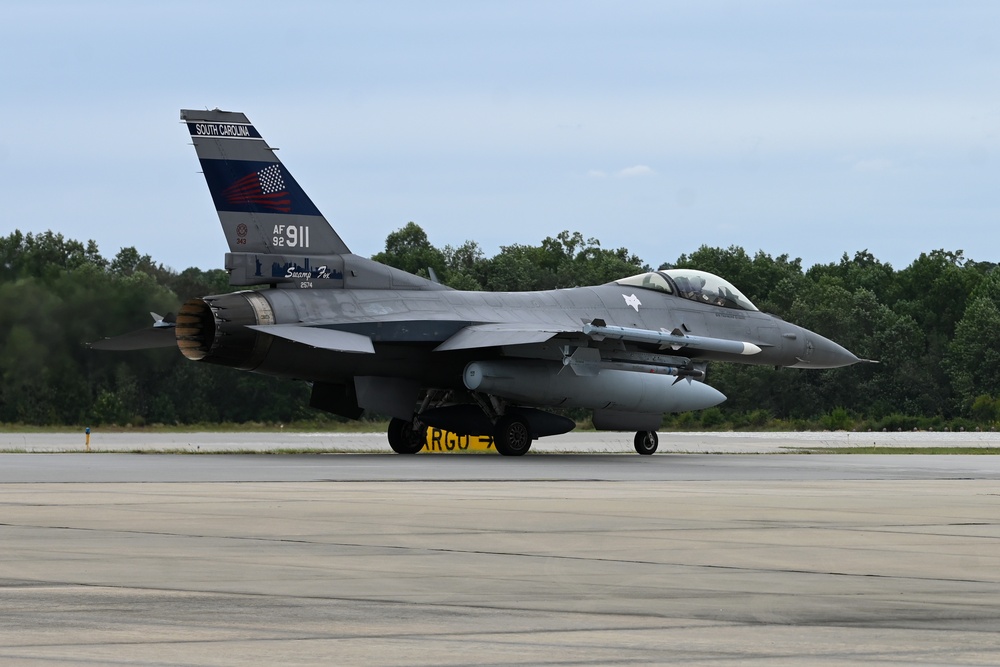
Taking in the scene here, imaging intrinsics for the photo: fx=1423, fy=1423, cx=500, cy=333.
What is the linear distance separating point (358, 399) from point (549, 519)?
43.6ft

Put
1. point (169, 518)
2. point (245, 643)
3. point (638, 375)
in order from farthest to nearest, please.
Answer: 1. point (638, 375)
2. point (169, 518)
3. point (245, 643)

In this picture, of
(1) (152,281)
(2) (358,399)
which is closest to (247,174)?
(2) (358,399)

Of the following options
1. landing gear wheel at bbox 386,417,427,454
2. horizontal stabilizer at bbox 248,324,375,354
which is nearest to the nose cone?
landing gear wheel at bbox 386,417,427,454

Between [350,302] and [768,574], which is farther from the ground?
[350,302]

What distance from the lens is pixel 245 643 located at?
21.1 ft

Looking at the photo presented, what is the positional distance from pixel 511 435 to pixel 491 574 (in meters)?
17.3

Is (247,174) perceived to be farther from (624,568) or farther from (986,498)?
(624,568)

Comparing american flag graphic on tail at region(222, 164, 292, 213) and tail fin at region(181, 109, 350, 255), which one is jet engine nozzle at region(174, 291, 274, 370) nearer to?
tail fin at region(181, 109, 350, 255)

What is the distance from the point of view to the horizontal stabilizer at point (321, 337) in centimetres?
2330

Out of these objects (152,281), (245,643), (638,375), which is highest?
(152,281)

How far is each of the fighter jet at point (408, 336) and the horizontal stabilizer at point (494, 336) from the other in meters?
0.04

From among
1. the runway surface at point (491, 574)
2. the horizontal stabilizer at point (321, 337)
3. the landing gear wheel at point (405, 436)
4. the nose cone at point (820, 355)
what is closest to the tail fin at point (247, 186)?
the horizontal stabilizer at point (321, 337)

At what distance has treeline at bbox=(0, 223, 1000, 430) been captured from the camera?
3200 cm

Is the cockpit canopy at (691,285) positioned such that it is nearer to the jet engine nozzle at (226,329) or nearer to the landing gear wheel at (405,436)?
the landing gear wheel at (405,436)
